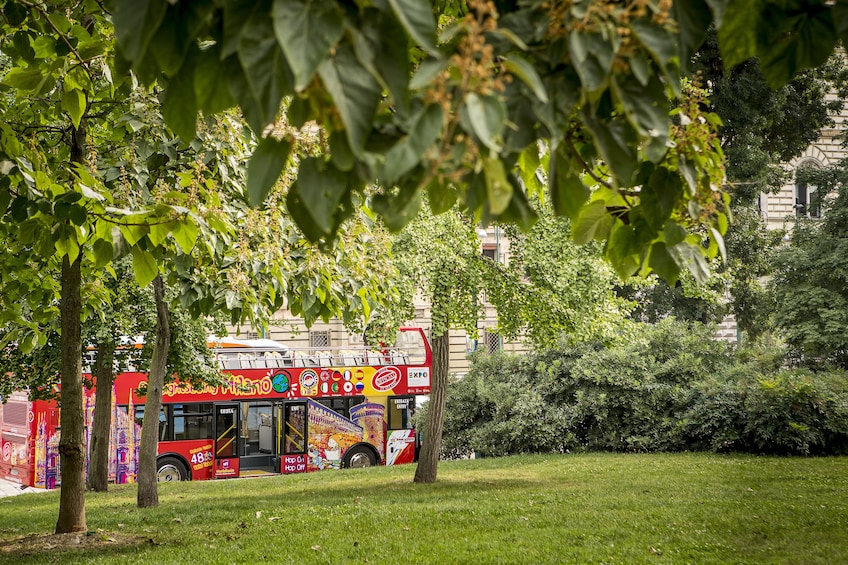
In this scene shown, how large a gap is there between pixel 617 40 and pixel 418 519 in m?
9.65

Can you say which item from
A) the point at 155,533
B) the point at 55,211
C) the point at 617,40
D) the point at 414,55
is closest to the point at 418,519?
the point at 155,533

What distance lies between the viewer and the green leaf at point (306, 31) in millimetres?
1380

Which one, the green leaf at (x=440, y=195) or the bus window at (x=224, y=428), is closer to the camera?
the green leaf at (x=440, y=195)

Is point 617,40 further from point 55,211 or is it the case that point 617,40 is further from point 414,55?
point 55,211

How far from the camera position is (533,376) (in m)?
24.1

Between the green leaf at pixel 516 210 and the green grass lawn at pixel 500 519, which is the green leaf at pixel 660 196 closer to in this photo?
the green leaf at pixel 516 210

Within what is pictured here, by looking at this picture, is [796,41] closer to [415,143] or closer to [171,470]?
[415,143]

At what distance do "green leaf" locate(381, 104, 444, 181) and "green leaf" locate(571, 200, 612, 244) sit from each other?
4.33 feet

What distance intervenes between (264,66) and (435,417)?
51.2 ft

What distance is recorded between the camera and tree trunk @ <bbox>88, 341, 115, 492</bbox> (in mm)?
17250

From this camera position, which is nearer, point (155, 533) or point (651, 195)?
point (651, 195)

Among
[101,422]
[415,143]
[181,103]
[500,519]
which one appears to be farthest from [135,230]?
[101,422]

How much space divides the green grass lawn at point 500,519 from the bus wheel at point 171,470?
4.27 metres

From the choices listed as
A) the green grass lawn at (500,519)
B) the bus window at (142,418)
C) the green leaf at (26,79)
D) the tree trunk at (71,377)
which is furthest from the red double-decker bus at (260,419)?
the green leaf at (26,79)
